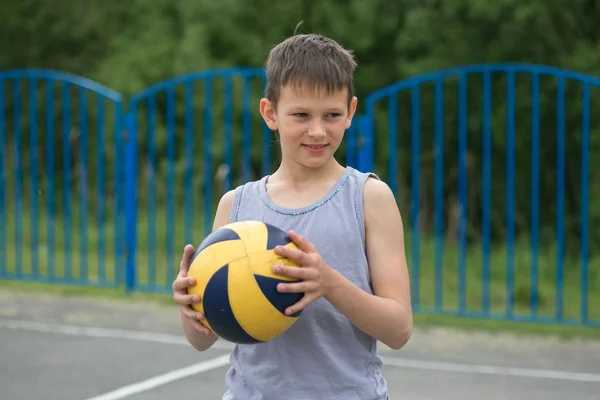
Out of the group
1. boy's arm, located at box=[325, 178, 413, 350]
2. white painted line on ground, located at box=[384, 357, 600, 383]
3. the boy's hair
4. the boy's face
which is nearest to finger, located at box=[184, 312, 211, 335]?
boy's arm, located at box=[325, 178, 413, 350]

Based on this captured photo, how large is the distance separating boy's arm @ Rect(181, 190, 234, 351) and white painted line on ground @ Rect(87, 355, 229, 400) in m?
3.59

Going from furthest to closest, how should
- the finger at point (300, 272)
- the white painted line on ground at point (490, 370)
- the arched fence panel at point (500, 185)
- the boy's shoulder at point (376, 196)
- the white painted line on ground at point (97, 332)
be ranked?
the arched fence panel at point (500, 185)
the white painted line on ground at point (97, 332)
the white painted line on ground at point (490, 370)
the boy's shoulder at point (376, 196)
the finger at point (300, 272)

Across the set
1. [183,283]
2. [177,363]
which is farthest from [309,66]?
[177,363]

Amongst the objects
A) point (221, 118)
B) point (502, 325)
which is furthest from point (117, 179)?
point (221, 118)

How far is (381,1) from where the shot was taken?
16781 mm

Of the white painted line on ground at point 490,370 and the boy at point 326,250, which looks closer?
the boy at point 326,250

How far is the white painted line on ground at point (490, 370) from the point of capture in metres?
6.92

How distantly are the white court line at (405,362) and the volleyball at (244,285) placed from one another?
15.8 ft

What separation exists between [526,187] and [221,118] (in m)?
4.97

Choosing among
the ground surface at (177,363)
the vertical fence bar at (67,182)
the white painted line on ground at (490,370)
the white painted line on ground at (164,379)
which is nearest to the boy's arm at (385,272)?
the ground surface at (177,363)

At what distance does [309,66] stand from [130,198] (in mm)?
7647

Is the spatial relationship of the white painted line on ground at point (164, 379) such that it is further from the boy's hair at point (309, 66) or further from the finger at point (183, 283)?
the boy's hair at point (309, 66)

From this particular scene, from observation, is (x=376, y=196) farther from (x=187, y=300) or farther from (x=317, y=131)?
(x=187, y=300)

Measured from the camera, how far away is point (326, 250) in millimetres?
2523
